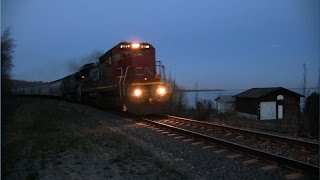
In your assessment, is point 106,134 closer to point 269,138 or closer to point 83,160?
point 83,160

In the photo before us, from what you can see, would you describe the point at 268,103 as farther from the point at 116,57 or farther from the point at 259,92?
the point at 116,57

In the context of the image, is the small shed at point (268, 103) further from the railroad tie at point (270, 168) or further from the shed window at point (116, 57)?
the railroad tie at point (270, 168)

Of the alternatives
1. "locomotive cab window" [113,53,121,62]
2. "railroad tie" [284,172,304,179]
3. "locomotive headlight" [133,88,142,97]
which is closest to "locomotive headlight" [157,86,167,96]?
"locomotive headlight" [133,88,142,97]

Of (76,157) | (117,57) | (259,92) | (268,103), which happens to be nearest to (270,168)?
(76,157)

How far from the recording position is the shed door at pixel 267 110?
42.4 meters

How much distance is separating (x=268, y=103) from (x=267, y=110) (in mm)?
941

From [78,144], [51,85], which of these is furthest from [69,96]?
[78,144]

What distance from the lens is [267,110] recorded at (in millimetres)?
42844

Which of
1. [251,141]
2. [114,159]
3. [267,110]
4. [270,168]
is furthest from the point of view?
[267,110]

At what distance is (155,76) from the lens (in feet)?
56.0

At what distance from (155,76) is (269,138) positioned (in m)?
8.12

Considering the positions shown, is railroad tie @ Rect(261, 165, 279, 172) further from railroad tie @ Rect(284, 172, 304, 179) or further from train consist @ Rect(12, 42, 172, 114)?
train consist @ Rect(12, 42, 172, 114)

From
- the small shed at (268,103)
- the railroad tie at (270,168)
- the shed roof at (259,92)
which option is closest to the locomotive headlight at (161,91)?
the railroad tie at (270,168)

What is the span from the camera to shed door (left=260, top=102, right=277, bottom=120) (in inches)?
1670
